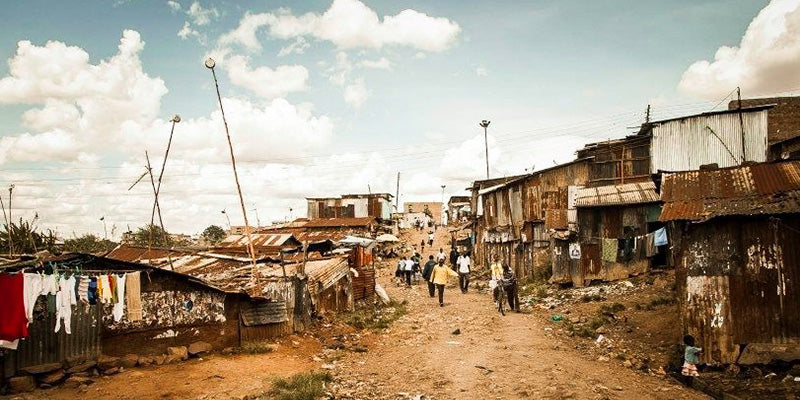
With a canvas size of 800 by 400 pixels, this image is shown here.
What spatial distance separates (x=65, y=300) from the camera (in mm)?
9727

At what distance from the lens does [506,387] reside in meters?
8.80

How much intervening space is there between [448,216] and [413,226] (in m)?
6.01

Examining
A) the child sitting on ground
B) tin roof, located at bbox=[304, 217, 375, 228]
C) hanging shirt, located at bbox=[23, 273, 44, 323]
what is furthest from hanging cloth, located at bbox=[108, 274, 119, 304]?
tin roof, located at bbox=[304, 217, 375, 228]

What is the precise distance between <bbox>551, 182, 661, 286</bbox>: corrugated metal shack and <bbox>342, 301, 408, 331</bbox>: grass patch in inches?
317

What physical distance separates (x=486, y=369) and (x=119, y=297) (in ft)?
28.0

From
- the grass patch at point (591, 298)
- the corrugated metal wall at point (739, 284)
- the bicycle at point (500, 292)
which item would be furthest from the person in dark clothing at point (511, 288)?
the corrugated metal wall at point (739, 284)

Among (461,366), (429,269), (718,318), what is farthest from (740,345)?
(429,269)

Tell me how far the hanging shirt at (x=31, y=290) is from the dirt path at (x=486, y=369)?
6.35 meters

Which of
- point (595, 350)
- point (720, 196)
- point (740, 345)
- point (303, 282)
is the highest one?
point (720, 196)

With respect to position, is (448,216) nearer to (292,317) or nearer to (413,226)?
(413,226)

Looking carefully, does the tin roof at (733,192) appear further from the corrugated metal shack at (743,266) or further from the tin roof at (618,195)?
the tin roof at (618,195)

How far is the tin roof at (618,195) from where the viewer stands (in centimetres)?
1925

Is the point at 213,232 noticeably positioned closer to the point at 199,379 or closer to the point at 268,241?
the point at 268,241

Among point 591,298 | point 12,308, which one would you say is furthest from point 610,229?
point 12,308
